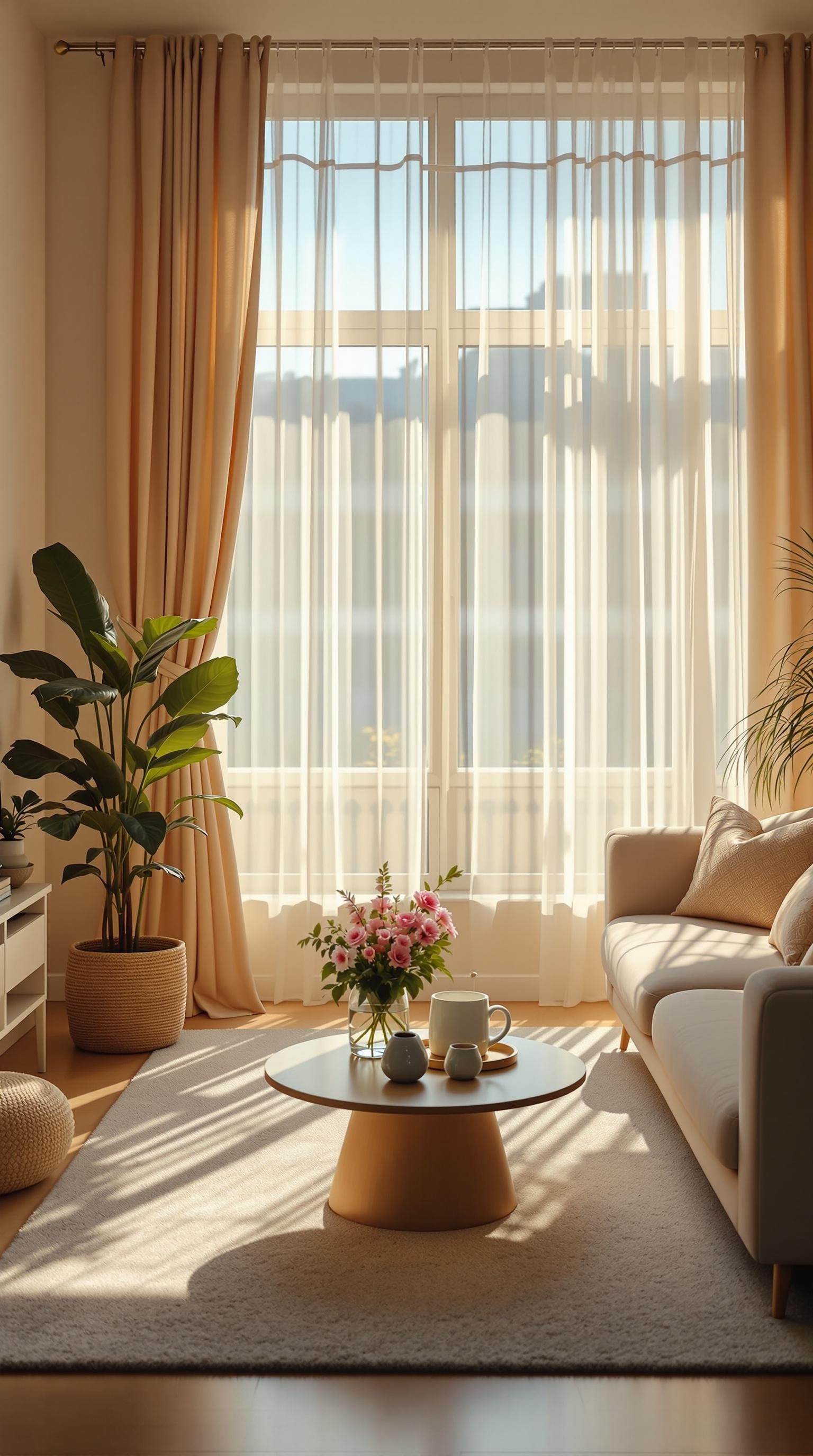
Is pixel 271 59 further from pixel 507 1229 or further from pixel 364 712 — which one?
pixel 507 1229

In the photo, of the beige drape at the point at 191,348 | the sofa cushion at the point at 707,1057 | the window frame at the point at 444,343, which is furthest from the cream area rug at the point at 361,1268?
the window frame at the point at 444,343

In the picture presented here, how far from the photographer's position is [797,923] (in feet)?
10.6

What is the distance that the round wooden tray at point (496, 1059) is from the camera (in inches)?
110

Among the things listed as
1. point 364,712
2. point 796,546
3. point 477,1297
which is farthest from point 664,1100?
point 796,546

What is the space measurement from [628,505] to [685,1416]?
345 cm

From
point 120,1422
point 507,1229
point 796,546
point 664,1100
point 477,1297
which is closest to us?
point 120,1422

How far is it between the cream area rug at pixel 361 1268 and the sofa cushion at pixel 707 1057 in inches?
11.5

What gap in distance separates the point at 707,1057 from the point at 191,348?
3331mm

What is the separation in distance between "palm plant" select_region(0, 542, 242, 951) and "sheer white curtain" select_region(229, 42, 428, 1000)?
52 centimetres

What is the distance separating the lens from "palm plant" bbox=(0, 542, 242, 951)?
3924 millimetres

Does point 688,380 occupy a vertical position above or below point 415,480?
above

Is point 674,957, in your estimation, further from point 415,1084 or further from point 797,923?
point 415,1084

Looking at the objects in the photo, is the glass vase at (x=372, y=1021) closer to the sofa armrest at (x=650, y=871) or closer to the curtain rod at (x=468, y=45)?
the sofa armrest at (x=650, y=871)

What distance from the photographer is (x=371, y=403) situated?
484 centimetres
